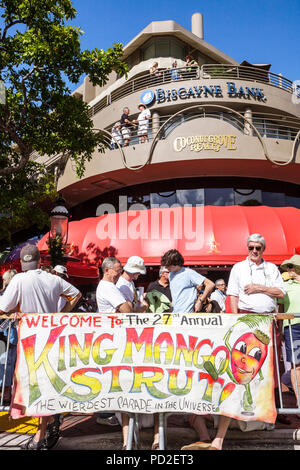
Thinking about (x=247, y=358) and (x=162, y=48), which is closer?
(x=247, y=358)

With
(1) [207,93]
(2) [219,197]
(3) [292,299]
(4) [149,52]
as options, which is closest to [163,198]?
(2) [219,197]

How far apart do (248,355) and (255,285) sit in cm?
91

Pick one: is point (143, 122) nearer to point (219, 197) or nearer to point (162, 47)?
point (219, 197)

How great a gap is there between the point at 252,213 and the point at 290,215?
114cm

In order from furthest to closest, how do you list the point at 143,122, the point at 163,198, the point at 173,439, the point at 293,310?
1. the point at 143,122
2. the point at 163,198
3. the point at 293,310
4. the point at 173,439

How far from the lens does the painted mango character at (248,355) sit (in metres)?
3.32

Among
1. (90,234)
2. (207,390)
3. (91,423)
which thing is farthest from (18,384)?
(90,234)

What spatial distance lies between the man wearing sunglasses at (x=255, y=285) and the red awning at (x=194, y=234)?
536 centimetres

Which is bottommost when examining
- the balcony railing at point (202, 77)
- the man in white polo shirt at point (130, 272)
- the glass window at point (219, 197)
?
the man in white polo shirt at point (130, 272)

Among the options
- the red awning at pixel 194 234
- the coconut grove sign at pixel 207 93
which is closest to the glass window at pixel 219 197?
the red awning at pixel 194 234

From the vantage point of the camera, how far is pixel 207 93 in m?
13.6

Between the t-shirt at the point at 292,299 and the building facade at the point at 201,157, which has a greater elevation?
the building facade at the point at 201,157

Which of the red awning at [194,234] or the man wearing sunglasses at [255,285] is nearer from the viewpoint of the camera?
the man wearing sunglasses at [255,285]

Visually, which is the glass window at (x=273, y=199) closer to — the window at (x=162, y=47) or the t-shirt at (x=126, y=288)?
the t-shirt at (x=126, y=288)
